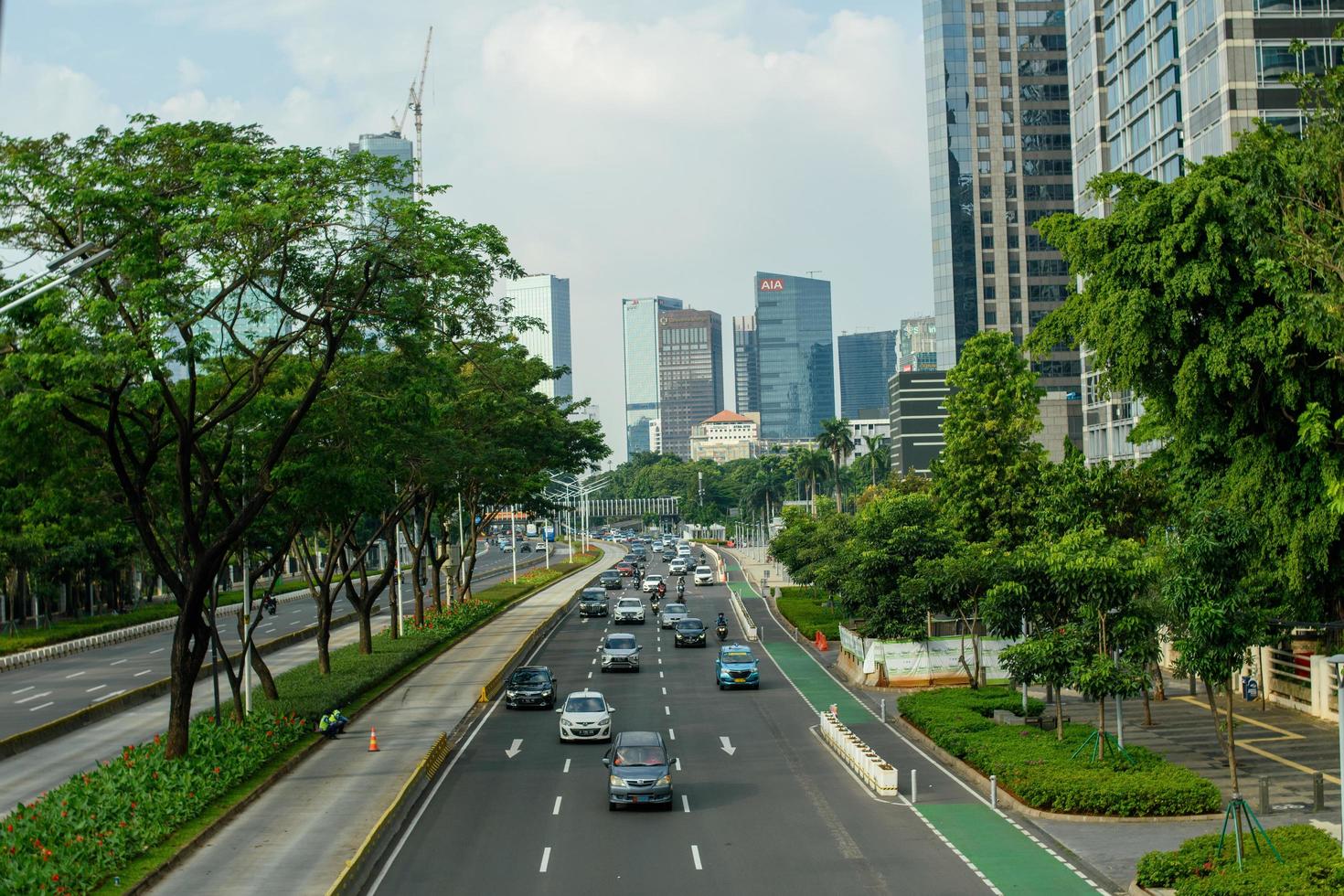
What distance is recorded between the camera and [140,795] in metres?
28.0

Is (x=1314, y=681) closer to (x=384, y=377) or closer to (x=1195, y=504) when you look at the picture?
(x=1195, y=504)

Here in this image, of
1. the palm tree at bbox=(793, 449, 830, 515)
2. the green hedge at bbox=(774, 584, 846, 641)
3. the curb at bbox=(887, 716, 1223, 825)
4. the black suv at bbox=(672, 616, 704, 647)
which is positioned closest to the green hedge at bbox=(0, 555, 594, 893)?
the curb at bbox=(887, 716, 1223, 825)

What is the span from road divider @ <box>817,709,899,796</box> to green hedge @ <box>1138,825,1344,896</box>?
8763 mm

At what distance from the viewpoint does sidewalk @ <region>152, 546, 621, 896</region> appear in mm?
24078

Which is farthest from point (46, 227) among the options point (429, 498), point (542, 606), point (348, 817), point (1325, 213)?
point (542, 606)

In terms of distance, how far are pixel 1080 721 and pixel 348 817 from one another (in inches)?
890

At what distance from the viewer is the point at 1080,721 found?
1598 inches

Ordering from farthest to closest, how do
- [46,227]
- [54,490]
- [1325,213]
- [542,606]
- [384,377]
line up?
1. [542,606]
2. [384,377]
3. [54,490]
4. [1325,213]
5. [46,227]

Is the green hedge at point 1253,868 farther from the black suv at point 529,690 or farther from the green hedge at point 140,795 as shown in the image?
the black suv at point 529,690

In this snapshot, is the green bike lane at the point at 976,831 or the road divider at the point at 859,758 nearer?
the green bike lane at the point at 976,831

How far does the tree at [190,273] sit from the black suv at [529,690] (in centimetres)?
1449

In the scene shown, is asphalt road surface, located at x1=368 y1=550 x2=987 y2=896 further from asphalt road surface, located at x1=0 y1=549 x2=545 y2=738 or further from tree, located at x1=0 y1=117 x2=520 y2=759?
asphalt road surface, located at x1=0 y1=549 x2=545 y2=738

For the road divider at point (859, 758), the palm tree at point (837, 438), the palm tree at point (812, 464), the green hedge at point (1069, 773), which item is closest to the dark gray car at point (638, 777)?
the road divider at point (859, 758)

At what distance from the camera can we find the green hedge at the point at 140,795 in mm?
22391
